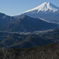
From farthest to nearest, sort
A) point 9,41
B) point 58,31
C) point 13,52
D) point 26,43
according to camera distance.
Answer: point 58,31 → point 9,41 → point 26,43 → point 13,52

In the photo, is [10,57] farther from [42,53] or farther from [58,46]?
[58,46]

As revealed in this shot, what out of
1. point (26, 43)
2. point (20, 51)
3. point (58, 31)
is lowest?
point (58, 31)

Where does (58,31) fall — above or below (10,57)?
below

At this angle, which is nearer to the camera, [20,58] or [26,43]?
[20,58]

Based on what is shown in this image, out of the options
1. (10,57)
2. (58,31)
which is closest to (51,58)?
(10,57)

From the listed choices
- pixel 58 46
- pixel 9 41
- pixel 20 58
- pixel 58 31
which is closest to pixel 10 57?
pixel 20 58

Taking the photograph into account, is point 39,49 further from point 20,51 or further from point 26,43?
point 26,43

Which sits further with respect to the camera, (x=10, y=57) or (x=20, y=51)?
(x=20, y=51)

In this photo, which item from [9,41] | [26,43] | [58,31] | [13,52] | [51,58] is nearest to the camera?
[51,58]

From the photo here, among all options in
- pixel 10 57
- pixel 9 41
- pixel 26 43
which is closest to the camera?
pixel 10 57
